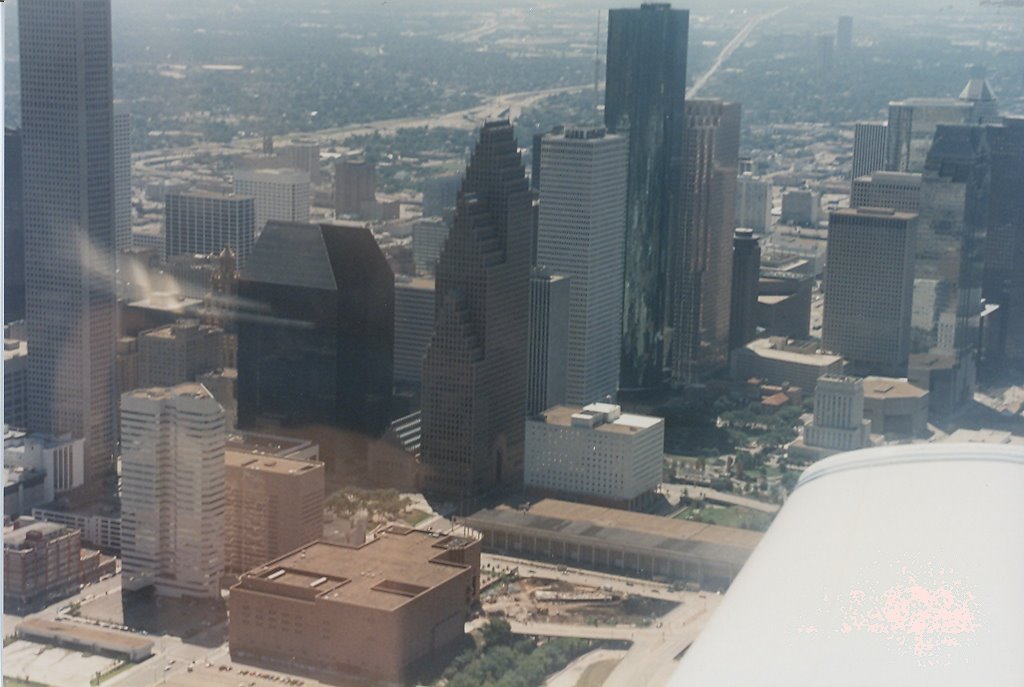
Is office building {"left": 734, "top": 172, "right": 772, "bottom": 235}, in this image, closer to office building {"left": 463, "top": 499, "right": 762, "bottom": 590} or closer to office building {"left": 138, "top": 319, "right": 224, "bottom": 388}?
office building {"left": 463, "top": 499, "right": 762, "bottom": 590}

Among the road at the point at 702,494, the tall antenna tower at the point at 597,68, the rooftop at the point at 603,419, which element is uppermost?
the tall antenna tower at the point at 597,68

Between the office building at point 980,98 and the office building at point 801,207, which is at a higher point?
the office building at point 980,98

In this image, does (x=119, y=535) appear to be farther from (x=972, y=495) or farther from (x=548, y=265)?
(x=972, y=495)

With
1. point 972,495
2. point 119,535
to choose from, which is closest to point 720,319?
point 119,535

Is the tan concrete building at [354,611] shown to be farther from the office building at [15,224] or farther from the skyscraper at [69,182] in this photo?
the office building at [15,224]

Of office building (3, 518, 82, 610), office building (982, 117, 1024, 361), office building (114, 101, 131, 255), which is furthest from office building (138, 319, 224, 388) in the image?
office building (982, 117, 1024, 361)

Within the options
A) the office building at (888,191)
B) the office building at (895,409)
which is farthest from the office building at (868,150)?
the office building at (895,409)
